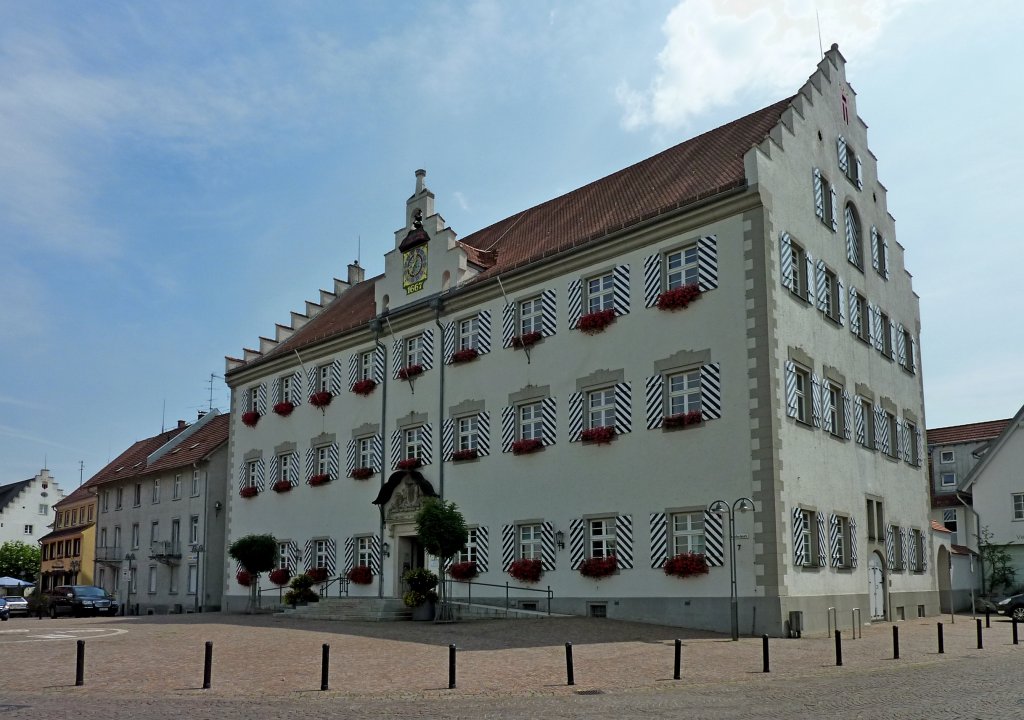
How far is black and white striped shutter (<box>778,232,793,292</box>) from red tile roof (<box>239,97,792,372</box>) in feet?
6.17

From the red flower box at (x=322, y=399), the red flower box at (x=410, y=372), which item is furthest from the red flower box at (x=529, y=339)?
the red flower box at (x=322, y=399)

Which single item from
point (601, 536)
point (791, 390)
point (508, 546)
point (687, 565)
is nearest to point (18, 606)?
point (508, 546)

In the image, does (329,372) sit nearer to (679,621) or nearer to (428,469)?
(428,469)

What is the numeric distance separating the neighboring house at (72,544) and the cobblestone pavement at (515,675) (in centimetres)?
4442

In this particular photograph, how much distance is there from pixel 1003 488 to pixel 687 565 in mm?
27050

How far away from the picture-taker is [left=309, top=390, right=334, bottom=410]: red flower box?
38.0m

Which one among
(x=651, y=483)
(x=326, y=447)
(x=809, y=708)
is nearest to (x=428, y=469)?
(x=326, y=447)

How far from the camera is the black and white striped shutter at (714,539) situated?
2416cm

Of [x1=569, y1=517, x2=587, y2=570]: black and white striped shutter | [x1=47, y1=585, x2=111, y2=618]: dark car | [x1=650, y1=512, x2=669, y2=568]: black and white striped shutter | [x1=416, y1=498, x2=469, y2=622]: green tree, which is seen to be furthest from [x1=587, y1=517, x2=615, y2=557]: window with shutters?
[x1=47, y1=585, x2=111, y2=618]: dark car

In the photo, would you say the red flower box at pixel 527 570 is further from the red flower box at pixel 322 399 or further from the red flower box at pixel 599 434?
the red flower box at pixel 322 399

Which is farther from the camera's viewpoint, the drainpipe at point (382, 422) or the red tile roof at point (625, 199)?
the drainpipe at point (382, 422)

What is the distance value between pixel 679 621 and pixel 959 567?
1846 centimetres

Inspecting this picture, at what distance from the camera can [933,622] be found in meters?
29.5

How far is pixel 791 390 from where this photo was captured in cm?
2512
